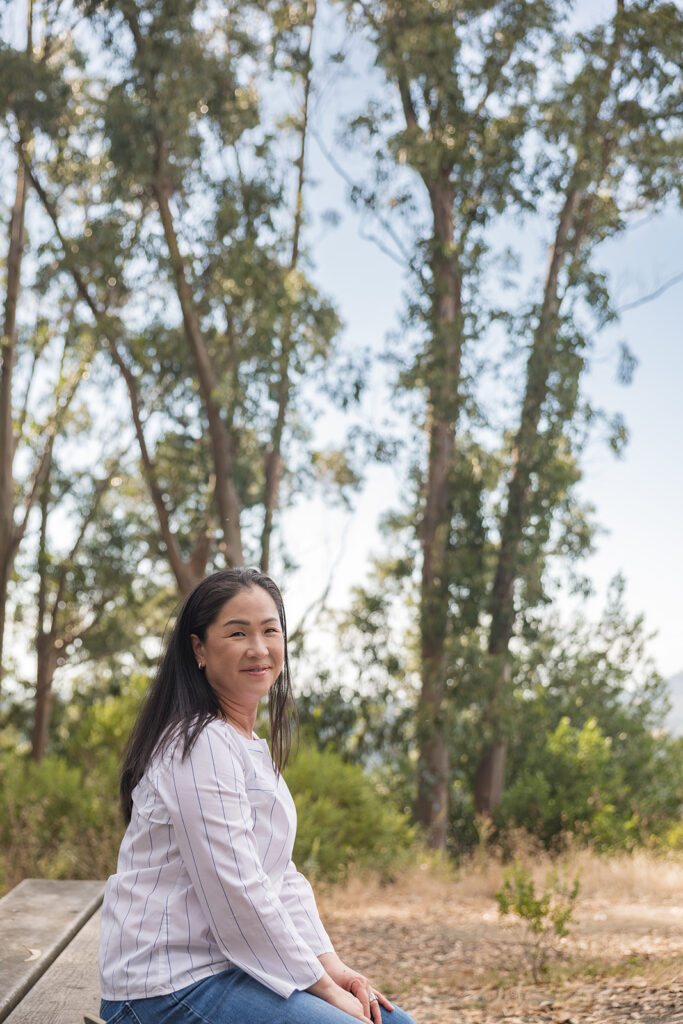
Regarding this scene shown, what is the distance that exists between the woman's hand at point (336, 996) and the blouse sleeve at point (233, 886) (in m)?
0.03

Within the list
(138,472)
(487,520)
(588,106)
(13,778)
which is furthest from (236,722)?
(138,472)

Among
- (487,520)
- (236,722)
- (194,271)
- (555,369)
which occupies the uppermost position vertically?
(194,271)

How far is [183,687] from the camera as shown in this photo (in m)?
2.30

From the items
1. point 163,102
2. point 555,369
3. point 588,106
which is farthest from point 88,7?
point 555,369

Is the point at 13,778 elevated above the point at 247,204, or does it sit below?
below

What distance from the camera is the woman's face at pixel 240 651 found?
233 centimetres

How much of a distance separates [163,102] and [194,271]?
185cm

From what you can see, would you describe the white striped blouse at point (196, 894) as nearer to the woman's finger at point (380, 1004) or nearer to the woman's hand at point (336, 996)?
the woman's hand at point (336, 996)

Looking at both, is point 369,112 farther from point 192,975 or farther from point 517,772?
point 192,975

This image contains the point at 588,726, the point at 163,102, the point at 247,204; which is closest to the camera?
the point at 163,102

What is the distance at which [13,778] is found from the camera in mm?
10734

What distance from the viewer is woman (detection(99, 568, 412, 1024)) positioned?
1.97 metres

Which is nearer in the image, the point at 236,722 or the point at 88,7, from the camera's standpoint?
the point at 236,722

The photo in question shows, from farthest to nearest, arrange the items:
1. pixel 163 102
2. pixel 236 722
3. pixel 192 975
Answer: pixel 163 102 < pixel 236 722 < pixel 192 975
